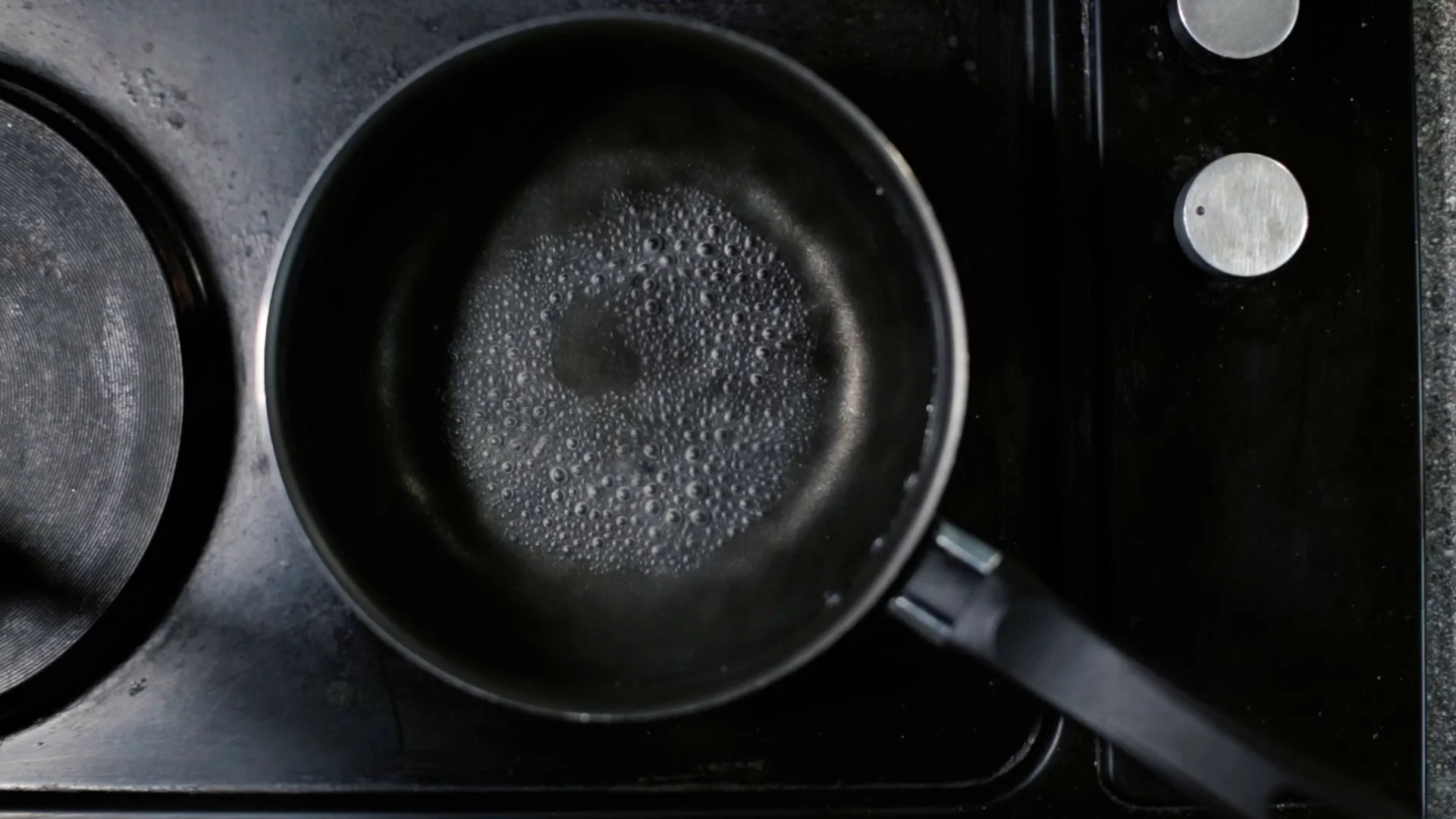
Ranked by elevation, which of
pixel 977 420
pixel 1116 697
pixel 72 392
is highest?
pixel 72 392

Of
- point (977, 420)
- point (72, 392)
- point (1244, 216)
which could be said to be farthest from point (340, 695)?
point (1244, 216)

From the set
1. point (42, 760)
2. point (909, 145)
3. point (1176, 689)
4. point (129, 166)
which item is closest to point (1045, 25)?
point (909, 145)

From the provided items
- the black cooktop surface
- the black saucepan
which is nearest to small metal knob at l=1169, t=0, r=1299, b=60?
the black cooktop surface

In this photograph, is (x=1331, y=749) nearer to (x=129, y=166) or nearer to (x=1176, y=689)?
(x=1176, y=689)

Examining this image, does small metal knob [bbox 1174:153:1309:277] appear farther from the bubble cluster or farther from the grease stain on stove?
the grease stain on stove

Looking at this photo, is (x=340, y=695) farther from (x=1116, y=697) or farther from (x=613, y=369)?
(x=1116, y=697)

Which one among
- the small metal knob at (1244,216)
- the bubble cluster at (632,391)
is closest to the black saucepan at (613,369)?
Answer: the bubble cluster at (632,391)
